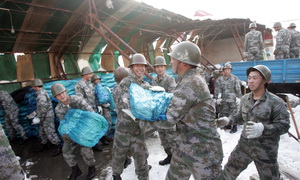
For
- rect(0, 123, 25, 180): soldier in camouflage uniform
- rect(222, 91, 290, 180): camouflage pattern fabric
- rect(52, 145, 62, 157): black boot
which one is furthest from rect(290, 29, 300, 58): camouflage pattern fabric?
rect(52, 145, 62, 157): black boot

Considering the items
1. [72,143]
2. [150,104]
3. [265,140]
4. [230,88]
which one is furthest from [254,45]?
[72,143]

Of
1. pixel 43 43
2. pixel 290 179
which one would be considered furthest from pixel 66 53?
pixel 290 179

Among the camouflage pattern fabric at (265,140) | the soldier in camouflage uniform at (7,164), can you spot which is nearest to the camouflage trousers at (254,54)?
the camouflage pattern fabric at (265,140)

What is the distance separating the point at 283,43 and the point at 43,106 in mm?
8256

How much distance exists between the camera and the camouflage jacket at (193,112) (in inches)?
68.4

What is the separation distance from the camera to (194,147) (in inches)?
73.7

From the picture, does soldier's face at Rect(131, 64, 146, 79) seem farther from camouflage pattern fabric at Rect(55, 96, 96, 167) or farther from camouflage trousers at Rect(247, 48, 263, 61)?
camouflage trousers at Rect(247, 48, 263, 61)

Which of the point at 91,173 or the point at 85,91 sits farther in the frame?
the point at 85,91

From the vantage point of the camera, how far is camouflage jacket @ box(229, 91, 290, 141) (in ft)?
6.66

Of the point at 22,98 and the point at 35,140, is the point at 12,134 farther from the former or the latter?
the point at 22,98

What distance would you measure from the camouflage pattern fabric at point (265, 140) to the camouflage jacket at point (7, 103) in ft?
19.5

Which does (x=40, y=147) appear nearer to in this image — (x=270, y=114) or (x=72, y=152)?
(x=72, y=152)

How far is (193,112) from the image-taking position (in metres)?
1.84

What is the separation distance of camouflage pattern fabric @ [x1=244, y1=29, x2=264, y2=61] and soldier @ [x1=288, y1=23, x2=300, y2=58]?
1.09 m
